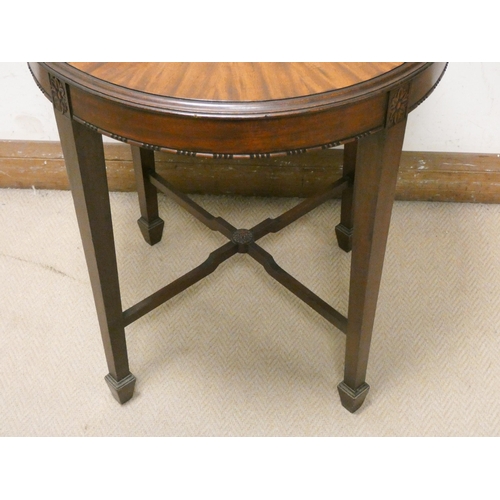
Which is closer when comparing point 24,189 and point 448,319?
point 448,319

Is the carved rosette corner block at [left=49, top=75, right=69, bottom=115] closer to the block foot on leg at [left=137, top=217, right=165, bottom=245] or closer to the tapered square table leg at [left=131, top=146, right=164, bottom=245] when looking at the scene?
the tapered square table leg at [left=131, top=146, right=164, bottom=245]

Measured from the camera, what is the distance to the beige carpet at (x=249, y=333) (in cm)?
102

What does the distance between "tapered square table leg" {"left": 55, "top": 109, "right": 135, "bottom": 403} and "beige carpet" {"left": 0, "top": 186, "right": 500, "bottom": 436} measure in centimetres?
8

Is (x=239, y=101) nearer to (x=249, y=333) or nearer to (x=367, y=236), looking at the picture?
(x=367, y=236)

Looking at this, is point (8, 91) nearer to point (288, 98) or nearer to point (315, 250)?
point (315, 250)

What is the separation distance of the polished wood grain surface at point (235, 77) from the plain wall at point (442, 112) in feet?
2.10

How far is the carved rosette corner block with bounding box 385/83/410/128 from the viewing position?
2.21ft

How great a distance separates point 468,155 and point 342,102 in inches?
31.0

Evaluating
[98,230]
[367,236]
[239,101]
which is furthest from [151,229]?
[239,101]

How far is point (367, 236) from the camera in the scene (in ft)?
2.63

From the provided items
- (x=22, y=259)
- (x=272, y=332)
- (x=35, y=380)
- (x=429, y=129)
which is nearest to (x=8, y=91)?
(x=22, y=259)

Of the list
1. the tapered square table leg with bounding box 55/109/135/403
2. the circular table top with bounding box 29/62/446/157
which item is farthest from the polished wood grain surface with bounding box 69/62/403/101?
the tapered square table leg with bounding box 55/109/135/403

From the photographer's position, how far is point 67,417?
102cm

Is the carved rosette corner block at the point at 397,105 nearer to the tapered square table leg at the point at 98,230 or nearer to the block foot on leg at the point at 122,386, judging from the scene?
the tapered square table leg at the point at 98,230
